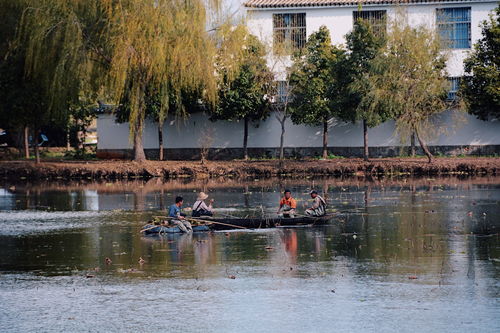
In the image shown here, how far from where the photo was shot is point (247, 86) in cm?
5553

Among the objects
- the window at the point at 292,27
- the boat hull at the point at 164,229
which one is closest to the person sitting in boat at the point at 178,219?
the boat hull at the point at 164,229

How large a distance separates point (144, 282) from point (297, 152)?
39.2 metres

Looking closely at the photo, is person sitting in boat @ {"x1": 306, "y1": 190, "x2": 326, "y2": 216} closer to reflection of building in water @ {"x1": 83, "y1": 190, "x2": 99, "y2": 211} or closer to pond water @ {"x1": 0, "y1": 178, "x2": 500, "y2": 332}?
pond water @ {"x1": 0, "y1": 178, "x2": 500, "y2": 332}

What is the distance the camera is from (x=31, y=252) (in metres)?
25.0

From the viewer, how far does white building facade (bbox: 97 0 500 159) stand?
57375mm

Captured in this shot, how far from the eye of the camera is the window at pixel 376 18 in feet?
179

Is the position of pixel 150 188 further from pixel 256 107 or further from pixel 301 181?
pixel 256 107

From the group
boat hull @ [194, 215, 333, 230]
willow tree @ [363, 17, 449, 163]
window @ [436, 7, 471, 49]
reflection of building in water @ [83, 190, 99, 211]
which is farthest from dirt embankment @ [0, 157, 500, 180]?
boat hull @ [194, 215, 333, 230]

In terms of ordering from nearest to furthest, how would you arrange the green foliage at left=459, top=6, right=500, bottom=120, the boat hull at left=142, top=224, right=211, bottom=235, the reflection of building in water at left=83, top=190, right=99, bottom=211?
the boat hull at left=142, top=224, right=211, bottom=235, the reflection of building in water at left=83, top=190, right=99, bottom=211, the green foliage at left=459, top=6, right=500, bottom=120

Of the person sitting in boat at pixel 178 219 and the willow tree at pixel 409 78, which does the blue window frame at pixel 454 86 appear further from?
the person sitting in boat at pixel 178 219

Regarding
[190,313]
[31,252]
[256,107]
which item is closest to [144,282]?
[190,313]

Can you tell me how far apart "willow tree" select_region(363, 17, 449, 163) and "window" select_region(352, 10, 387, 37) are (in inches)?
85.7

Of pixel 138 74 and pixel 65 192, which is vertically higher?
pixel 138 74

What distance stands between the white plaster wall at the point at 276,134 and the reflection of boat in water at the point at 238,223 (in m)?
28.2
